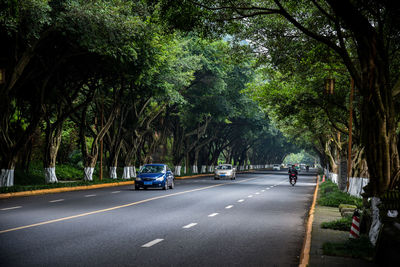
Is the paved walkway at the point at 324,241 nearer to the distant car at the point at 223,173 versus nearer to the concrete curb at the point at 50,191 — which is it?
the concrete curb at the point at 50,191

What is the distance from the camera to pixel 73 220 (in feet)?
43.7

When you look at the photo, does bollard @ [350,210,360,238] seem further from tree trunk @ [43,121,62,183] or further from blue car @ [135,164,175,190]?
tree trunk @ [43,121,62,183]

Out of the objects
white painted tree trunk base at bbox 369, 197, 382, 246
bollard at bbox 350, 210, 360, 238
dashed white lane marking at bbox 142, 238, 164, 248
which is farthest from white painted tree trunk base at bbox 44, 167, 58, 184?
white painted tree trunk base at bbox 369, 197, 382, 246

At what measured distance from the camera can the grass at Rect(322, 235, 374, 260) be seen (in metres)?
8.52

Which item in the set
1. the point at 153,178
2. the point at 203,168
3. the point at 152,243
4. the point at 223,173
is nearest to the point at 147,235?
the point at 152,243

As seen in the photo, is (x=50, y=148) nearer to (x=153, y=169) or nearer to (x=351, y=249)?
(x=153, y=169)

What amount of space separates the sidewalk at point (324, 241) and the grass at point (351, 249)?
5.6 inches

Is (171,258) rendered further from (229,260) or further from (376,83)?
(376,83)

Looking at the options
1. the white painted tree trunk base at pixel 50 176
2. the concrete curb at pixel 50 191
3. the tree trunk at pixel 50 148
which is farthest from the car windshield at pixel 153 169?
the white painted tree trunk base at pixel 50 176

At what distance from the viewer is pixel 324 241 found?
10148 millimetres

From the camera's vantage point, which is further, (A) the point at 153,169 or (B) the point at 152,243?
(A) the point at 153,169

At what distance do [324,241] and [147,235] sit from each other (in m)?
3.55

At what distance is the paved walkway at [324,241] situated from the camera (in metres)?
7.96

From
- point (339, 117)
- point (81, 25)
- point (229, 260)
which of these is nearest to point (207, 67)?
point (339, 117)
